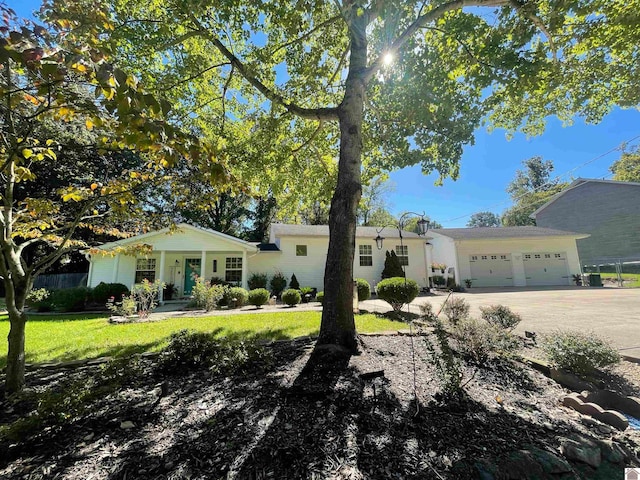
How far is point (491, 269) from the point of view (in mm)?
19016

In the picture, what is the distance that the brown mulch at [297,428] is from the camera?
176 centimetres

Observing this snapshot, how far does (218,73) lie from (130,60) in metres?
2.46

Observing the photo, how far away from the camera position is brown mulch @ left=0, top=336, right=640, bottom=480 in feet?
5.77

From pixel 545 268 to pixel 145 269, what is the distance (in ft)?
85.0

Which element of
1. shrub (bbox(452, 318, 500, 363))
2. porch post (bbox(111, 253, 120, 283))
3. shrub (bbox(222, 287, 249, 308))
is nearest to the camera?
shrub (bbox(452, 318, 500, 363))

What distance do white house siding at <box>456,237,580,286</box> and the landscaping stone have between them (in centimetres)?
1829

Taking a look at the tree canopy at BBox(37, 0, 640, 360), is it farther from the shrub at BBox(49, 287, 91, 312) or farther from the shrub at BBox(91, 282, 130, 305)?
the shrub at BBox(49, 287, 91, 312)

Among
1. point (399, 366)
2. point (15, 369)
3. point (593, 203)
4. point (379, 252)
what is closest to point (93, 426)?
point (15, 369)

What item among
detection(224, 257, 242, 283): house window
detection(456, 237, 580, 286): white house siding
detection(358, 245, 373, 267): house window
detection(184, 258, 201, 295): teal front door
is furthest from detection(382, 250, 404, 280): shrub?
detection(184, 258, 201, 295): teal front door

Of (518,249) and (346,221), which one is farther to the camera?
(518,249)

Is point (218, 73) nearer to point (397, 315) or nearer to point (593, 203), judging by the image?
point (397, 315)

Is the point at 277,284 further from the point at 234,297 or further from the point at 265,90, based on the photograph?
the point at 265,90

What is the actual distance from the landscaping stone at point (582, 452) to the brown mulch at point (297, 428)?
8cm

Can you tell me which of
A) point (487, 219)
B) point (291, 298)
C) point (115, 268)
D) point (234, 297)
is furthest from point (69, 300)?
point (487, 219)
